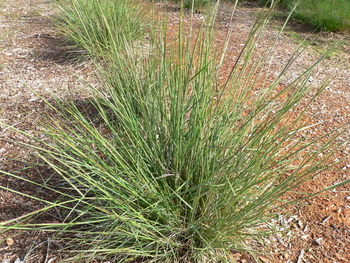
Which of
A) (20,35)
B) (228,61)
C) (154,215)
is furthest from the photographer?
(20,35)

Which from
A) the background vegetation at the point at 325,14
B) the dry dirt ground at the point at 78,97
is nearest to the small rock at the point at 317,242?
the dry dirt ground at the point at 78,97

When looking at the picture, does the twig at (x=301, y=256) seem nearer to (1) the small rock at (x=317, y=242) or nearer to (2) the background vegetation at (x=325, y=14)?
(1) the small rock at (x=317, y=242)

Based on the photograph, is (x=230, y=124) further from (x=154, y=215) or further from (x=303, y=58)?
(x=303, y=58)

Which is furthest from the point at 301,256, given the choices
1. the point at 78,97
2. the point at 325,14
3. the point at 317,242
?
the point at 325,14

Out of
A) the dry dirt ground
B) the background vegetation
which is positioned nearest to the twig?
the dry dirt ground

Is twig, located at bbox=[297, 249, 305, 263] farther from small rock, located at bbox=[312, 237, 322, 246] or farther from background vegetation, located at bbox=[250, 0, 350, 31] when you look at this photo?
background vegetation, located at bbox=[250, 0, 350, 31]

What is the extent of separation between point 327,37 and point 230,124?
3.59 m

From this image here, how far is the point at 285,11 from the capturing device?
5.60m

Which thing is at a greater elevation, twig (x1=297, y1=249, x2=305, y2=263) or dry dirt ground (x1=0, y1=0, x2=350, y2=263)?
twig (x1=297, y1=249, x2=305, y2=263)

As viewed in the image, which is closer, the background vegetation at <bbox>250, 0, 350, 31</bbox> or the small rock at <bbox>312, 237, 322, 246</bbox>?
the small rock at <bbox>312, 237, 322, 246</bbox>

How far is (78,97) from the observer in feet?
9.87

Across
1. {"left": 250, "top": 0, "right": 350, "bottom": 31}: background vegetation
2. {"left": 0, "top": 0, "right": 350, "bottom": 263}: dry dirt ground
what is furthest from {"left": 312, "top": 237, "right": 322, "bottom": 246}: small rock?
{"left": 250, "top": 0, "right": 350, "bottom": 31}: background vegetation

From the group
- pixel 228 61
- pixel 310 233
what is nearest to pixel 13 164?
pixel 310 233

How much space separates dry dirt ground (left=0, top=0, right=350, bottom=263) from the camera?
166cm
